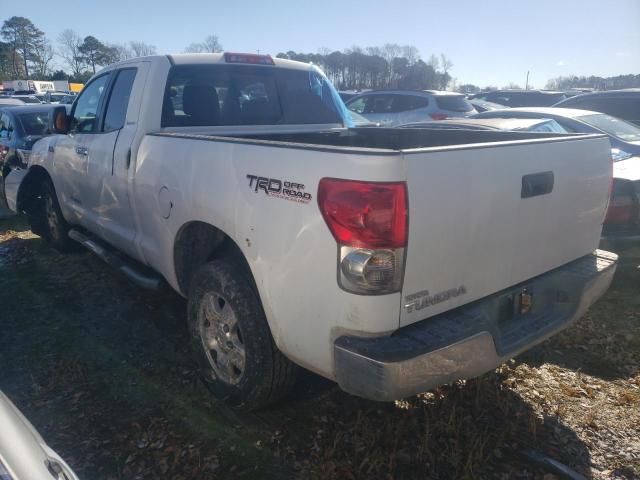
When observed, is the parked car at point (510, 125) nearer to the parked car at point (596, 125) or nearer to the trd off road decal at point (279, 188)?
the parked car at point (596, 125)

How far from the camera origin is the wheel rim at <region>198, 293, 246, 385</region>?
2.86 meters

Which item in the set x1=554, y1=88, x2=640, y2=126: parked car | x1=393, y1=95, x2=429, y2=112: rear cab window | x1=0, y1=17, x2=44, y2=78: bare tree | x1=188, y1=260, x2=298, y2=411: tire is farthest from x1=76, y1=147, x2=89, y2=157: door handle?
x1=0, y1=17, x2=44, y2=78: bare tree

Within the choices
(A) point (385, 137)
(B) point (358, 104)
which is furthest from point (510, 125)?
(B) point (358, 104)

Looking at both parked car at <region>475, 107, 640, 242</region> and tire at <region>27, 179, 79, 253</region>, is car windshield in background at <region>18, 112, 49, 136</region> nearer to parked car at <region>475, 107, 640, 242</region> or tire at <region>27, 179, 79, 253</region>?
tire at <region>27, 179, 79, 253</region>

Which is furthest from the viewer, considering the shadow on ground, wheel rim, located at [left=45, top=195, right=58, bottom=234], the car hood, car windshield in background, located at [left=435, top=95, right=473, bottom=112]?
car windshield in background, located at [left=435, top=95, right=473, bottom=112]

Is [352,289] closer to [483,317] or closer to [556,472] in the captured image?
[483,317]

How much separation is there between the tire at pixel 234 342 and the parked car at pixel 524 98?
17022mm

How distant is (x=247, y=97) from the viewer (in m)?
4.25

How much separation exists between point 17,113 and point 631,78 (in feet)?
171

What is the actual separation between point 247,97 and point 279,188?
2.15 meters

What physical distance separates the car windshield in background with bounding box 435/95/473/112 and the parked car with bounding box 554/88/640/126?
4.08 m

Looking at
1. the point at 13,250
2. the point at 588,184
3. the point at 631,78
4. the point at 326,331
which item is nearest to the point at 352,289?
the point at 326,331

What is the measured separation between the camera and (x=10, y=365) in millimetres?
3541

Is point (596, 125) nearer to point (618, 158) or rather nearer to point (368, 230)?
point (618, 158)
